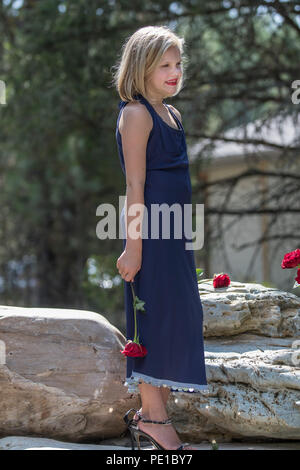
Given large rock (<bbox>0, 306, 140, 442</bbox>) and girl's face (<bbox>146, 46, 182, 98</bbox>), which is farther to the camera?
large rock (<bbox>0, 306, 140, 442</bbox>)

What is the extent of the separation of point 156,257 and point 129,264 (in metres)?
0.12

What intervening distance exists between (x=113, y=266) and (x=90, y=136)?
6.48ft

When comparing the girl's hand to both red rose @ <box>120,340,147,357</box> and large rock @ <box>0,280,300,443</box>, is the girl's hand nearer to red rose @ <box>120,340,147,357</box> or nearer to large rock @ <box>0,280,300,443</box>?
red rose @ <box>120,340,147,357</box>

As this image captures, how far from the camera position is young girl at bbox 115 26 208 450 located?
2.58 meters

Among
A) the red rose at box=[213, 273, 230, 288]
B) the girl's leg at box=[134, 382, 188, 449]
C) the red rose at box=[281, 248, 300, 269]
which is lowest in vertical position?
the girl's leg at box=[134, 382, 188, 449]

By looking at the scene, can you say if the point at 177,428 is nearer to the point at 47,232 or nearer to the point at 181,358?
the point at 181,358

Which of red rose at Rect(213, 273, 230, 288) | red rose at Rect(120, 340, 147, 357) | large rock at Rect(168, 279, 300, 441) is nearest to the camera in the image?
red rose at Rect(120, 340, 147, 357)

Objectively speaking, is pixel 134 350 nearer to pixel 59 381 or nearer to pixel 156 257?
pixel 156 257

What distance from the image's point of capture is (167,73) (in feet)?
8.63

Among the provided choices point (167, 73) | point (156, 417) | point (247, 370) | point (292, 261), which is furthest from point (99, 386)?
point (167, 73)

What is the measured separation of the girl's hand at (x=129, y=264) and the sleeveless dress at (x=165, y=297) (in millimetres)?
47

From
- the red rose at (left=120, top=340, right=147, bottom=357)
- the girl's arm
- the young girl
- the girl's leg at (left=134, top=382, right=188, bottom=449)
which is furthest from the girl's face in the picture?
the girl's leg at (left=134, top=382, right=188, bottom=449)

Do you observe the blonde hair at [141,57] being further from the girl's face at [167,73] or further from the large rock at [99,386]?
the large rock at [99,386]
